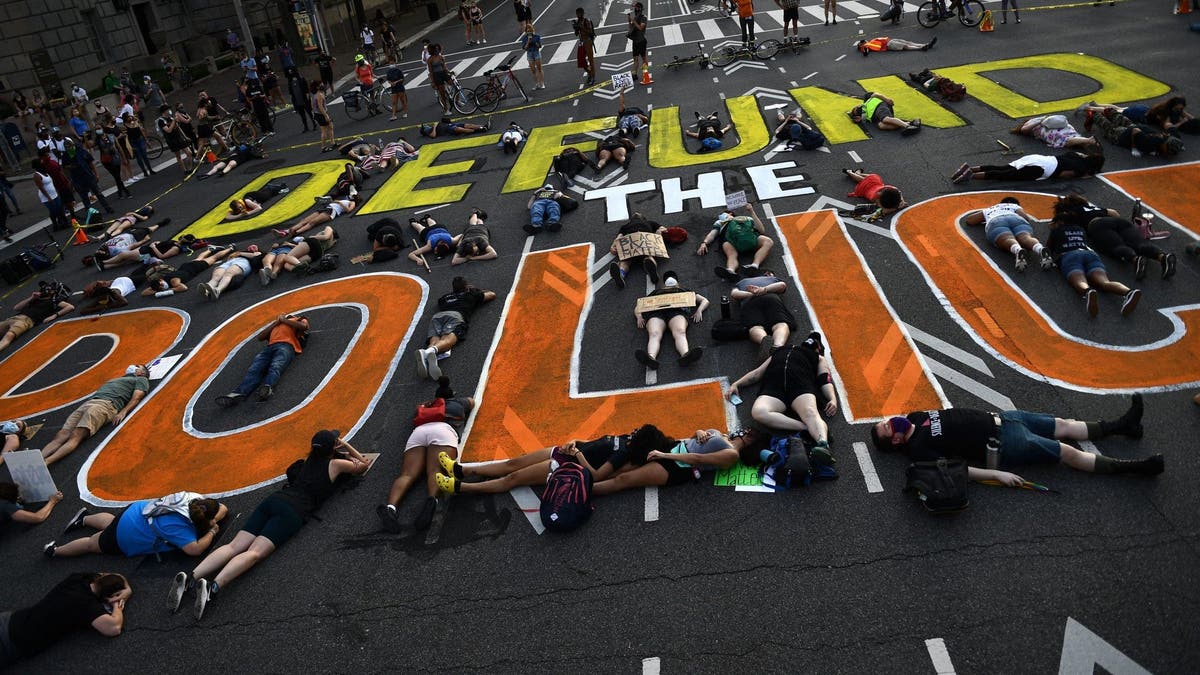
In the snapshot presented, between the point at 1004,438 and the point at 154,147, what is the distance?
102 feet

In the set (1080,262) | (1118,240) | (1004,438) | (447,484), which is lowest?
(447,484)

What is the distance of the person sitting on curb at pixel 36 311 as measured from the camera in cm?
1490

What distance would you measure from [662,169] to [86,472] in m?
13.0

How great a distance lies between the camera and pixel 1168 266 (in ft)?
32.9

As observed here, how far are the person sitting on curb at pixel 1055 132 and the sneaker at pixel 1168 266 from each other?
4.94m

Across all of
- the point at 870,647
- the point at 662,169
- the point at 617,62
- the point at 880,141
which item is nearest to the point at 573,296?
the point at 662,169

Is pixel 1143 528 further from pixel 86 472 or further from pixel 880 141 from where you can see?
pixel 86 472

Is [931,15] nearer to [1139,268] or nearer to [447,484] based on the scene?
[1139,268]

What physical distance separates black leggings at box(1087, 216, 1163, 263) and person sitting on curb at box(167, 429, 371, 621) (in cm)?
1135

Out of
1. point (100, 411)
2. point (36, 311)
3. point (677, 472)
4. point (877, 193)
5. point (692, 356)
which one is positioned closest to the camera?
point (677, 472)

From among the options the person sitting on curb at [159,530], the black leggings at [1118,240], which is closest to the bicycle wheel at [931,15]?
the black leggings at [1118,240]

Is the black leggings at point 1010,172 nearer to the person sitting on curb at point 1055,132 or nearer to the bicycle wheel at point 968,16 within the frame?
the person sitting on curb at point 1055,132

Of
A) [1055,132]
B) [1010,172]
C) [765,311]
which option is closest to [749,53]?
[1055,132]

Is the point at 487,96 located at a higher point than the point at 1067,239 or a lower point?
higher
